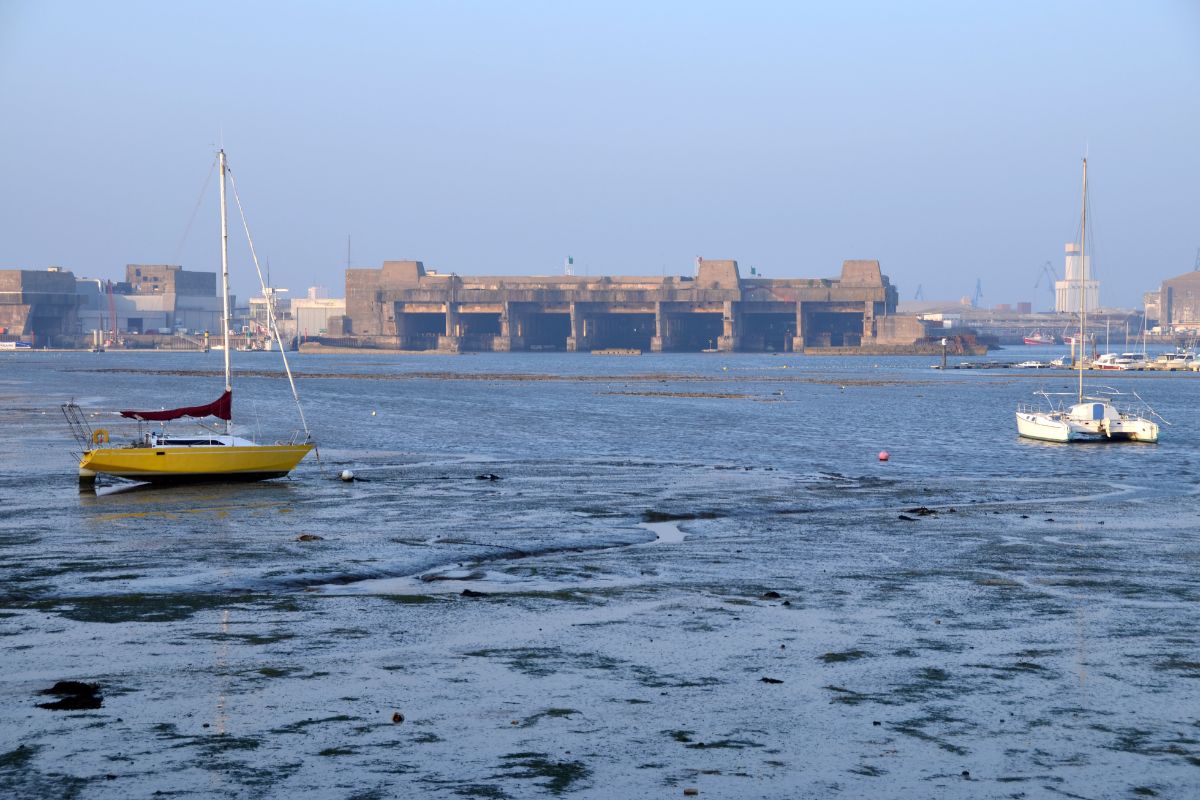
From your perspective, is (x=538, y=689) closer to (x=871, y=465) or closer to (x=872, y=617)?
(x=872, y=617)

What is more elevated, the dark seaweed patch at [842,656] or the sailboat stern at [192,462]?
the sailboat stern at [192,462]

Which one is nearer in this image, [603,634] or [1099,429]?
[603,634]

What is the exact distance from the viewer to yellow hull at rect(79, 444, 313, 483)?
3725cm

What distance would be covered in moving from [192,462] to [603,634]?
72.3 ft

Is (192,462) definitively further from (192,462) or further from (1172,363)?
(1172,363)

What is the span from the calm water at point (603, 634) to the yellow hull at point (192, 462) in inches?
32.9

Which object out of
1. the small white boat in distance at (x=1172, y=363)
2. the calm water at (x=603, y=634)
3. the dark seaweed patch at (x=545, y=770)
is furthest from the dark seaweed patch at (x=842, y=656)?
the small white boat in distance at (x=1172, y=363)

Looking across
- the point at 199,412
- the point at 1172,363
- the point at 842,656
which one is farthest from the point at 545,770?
the point at 1172,363

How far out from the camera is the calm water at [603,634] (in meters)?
13.8

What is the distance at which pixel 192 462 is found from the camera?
38344 mm

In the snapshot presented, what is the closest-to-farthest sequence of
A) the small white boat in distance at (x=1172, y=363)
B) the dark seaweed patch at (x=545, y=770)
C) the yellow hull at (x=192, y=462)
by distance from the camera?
1. the dark seaweed patch at (x=545, y=770)
2. the yellow hull at (x=192, y=462)
3. the small white boat in distance at (x=1172, y=363)

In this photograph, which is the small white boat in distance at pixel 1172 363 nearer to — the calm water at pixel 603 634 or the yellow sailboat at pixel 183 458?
the calm water at pixel 603 634

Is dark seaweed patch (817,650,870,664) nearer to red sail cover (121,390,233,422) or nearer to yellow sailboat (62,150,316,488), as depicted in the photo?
yellow sailboat (62,150,316,488)

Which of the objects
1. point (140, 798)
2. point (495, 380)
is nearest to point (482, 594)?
point (140, 798)
